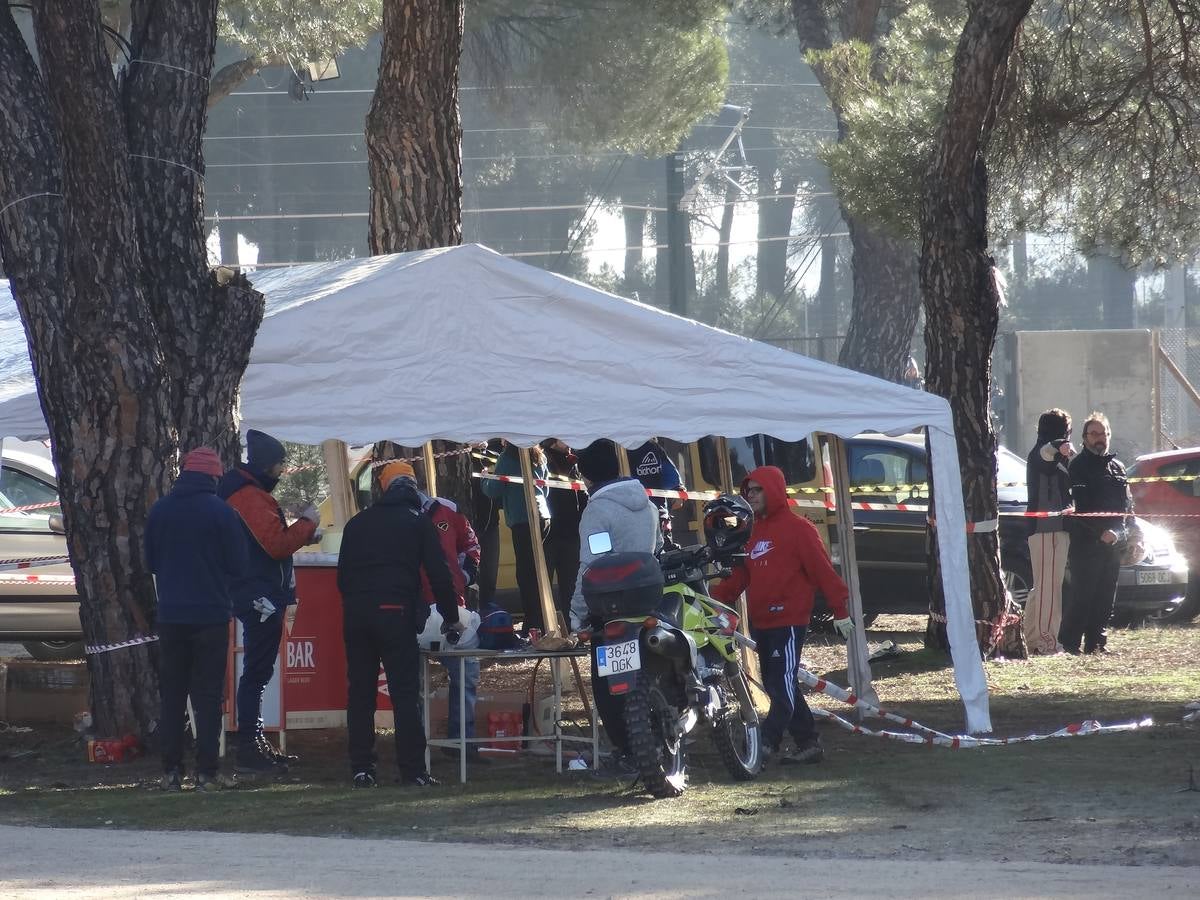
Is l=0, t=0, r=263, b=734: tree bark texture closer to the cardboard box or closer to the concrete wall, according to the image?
the cardboard box

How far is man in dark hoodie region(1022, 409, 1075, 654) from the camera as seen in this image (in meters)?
13.6

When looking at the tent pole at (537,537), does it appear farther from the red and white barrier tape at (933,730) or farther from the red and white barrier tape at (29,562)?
the red and white barrier tape at (29,562)

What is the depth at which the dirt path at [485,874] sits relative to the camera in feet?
18.5

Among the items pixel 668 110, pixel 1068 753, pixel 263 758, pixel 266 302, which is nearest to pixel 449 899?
pixel 263 758

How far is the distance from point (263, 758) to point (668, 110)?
22.1 meters

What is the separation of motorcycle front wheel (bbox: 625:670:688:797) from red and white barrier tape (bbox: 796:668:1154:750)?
132 cm

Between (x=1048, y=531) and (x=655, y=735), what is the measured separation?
22.2ft

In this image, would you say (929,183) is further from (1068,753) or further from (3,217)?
(3,217)

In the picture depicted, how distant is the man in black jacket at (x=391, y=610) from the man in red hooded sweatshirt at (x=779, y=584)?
59.6 inches

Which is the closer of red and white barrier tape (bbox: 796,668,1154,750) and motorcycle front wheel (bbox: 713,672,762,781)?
motorcycle front wheel (bbox: 713,672,762,781)

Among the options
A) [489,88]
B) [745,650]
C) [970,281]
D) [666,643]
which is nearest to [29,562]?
[745,650]

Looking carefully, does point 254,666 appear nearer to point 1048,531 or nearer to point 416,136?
point 416,136

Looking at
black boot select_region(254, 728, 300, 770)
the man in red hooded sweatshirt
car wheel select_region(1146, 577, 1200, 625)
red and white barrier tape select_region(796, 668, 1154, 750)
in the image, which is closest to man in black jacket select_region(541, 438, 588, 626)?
red and white barrier tape select_region(796, 668, 1154, 750)

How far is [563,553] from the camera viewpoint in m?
12.0
